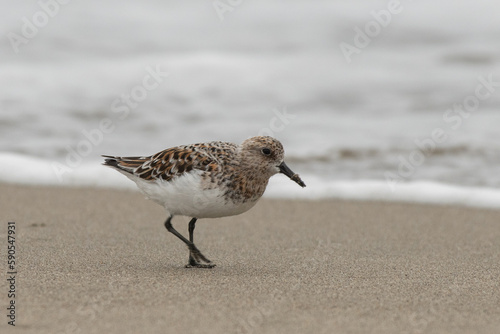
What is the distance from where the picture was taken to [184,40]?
48.9ft

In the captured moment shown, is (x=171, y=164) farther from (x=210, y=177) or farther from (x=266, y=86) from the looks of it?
(x=266, y=86)

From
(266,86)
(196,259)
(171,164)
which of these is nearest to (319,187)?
(196,259)

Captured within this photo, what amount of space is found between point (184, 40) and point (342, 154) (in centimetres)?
663

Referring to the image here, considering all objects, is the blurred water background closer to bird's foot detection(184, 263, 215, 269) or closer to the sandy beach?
the sandy beach

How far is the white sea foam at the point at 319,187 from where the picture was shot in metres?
7.75

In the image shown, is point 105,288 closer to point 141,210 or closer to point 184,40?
point 141,210

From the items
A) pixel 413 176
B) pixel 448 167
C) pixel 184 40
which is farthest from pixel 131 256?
pixel 184 40

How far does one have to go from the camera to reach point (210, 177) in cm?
433

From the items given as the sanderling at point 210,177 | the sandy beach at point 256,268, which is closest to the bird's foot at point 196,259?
the sanderling at point 210,177

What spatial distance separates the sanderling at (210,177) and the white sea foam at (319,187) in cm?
335

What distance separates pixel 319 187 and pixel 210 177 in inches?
153

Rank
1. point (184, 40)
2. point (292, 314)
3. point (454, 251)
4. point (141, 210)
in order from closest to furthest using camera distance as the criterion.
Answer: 1. point (292, 314)
2. point (454, 251)
3. point (141, 210)
4. point (184, 40)

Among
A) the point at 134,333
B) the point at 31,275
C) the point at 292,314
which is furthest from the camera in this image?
the point at 31,275

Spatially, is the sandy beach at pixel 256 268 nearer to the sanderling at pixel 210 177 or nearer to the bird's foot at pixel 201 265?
the bird's foot at pixel 201 265
